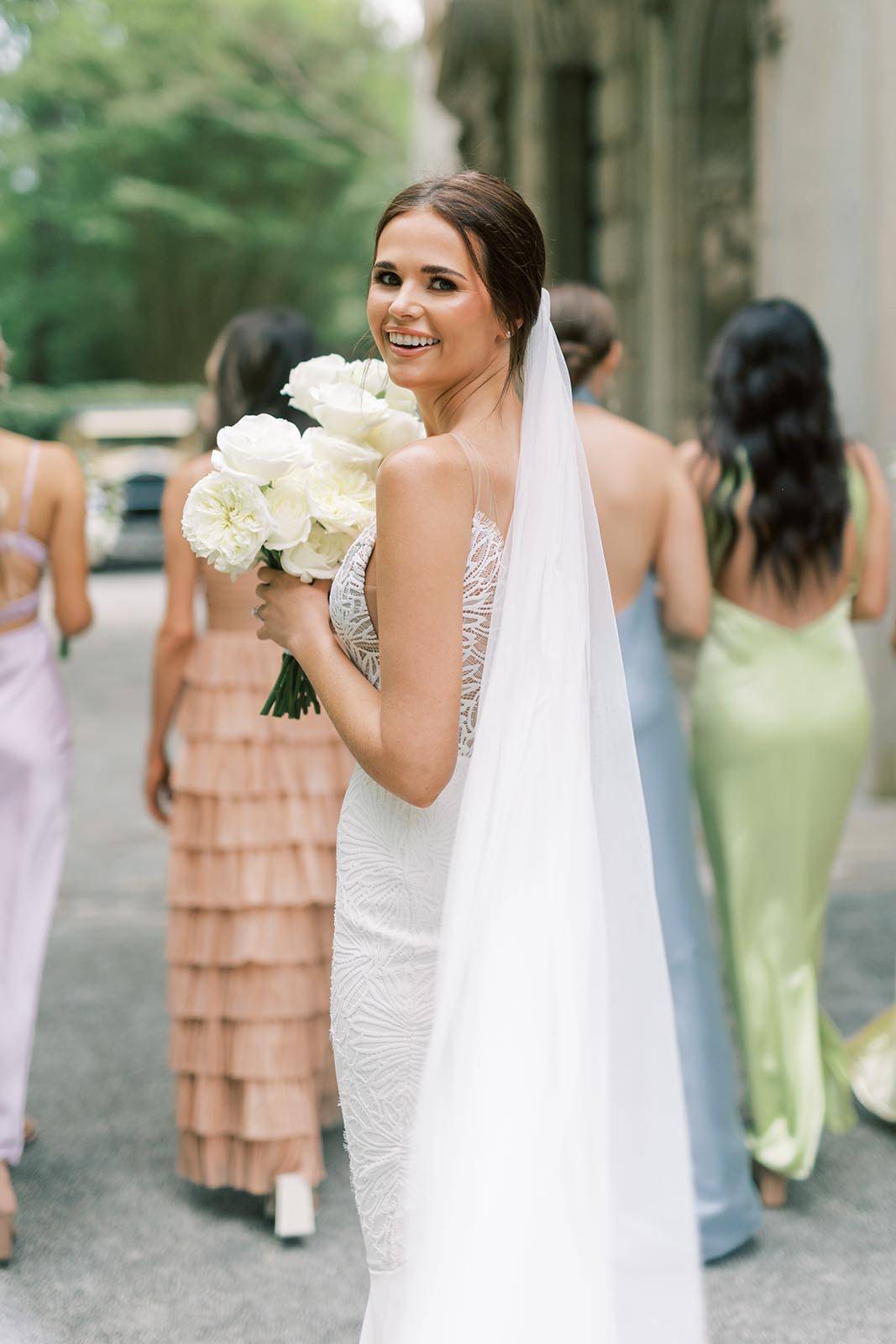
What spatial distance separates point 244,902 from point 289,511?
1.82 meters

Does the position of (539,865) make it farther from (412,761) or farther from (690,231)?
(690,231)

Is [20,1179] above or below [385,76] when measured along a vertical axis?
below

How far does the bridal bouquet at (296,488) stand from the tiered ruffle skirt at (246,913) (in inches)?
62.5

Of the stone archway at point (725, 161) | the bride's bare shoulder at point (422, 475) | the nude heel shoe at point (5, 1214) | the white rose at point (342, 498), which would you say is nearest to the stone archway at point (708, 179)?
the stone archway at point (725, 161)

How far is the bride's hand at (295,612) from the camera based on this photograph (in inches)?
99.3

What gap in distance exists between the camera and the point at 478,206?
2.38 m

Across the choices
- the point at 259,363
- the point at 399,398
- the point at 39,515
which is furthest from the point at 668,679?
the point at 39,515

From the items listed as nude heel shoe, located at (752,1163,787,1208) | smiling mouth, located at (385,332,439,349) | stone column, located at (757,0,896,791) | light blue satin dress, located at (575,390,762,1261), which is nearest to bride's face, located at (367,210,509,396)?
smiling mouth, located at (385,332,439,349)

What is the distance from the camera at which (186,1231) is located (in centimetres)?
405

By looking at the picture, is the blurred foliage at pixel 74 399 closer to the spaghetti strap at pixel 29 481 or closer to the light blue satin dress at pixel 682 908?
the spaghetti strap at pixel 29 481

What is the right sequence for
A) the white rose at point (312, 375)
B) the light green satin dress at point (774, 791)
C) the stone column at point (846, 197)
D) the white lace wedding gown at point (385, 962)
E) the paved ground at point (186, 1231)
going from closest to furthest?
the white lace wedding gown at point (385, 962)
the white rose at point (312, 375)
the paved ground at point (186, 1231)
the light green satin dress at point (774, 791)
the stone column at point (846, 197)

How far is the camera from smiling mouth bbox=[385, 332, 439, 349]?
7.83ft

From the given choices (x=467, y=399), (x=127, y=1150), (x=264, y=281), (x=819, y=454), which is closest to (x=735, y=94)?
(x=819, y=454)

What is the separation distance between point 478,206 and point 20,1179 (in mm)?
3071
